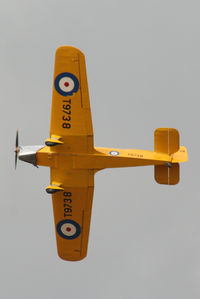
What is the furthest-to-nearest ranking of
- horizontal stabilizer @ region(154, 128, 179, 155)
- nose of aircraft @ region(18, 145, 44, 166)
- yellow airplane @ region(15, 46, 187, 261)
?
nose of aircraft @ region(18, 145, 44, 166) → horizontal stabilizer @ region(154, 128, 179, 155) → yellow airplane @ region(15, 46, 187, 261)

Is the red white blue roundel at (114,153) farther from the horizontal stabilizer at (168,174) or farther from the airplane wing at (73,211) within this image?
the horizontal stabilizer at (168,174)

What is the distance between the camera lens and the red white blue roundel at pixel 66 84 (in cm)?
2495

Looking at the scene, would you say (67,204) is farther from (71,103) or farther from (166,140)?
(166,140)

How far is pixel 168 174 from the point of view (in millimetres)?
26203

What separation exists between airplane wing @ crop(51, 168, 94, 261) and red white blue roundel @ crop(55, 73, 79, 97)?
2.88 m

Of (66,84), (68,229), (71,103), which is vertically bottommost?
(68,229)

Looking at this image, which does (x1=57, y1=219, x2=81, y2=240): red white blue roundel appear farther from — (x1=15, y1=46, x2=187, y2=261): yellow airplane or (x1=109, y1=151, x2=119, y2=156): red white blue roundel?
(x1=109, y1=151, x2=119, y2=156): red white blue roundel

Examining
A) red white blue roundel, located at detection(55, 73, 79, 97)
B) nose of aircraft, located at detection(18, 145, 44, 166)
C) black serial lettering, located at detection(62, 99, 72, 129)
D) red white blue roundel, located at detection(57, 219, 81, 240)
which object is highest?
red white blue roundel, located at detection(55, 73, 79, 97)

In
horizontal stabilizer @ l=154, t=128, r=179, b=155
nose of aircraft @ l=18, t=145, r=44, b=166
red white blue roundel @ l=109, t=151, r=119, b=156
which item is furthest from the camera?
nose of aircraft @ l=18, t=145, r=44, b=166

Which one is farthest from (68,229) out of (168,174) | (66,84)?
(66,84)

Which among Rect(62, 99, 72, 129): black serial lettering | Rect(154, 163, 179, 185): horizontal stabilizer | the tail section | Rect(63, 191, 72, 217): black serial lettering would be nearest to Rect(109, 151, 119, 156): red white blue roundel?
the tail section

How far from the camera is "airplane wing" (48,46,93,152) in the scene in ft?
81.6

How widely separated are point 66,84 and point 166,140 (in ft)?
13.4

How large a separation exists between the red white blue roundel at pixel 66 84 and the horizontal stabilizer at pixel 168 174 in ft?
13.9
